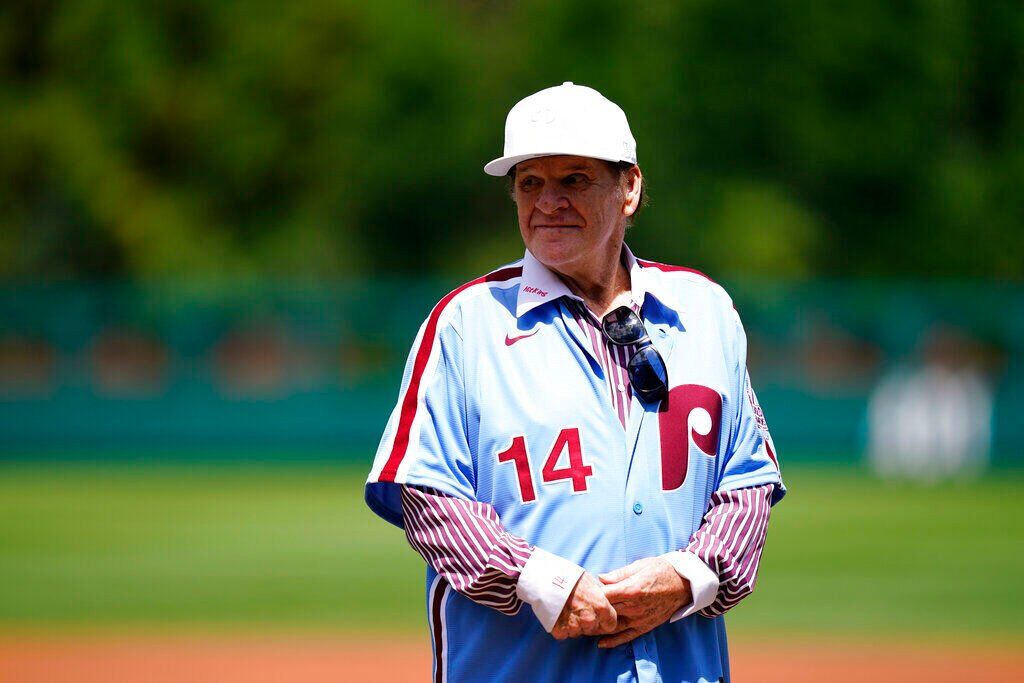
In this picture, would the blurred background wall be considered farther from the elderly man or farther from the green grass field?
the elderly man

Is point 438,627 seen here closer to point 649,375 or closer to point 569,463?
point 569,463

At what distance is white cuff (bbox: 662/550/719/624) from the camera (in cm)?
302

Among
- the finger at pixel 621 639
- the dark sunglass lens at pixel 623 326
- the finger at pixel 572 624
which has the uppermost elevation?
the dark sunglass lens at pixel 623 326

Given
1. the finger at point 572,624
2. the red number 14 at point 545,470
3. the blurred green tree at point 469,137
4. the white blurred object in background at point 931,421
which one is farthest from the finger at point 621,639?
the blurred green tree at point 469,137

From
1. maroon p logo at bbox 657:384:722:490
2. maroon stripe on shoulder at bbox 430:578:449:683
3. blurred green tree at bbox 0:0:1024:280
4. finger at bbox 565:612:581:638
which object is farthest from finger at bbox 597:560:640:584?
blurred green tree at bbox 0:0:1024:280

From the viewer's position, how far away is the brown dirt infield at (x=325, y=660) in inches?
315

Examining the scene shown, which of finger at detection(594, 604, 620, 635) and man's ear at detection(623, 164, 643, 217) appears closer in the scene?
finger at detection(594, 604, 620, 635)

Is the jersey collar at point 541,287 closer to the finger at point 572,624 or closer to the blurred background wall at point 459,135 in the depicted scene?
the finger at point 572,624

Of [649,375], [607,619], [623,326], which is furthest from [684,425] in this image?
[607,619]

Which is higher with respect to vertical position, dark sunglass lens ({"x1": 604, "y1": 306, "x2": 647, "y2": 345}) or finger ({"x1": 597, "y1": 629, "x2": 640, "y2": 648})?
dark sunglass lens ({"x1": 604, "y1": 306, "x2": 647, "y2": 345})

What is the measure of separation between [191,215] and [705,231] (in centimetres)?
1250

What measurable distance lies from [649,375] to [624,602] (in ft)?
1.77

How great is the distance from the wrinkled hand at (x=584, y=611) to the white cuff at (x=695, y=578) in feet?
0.62

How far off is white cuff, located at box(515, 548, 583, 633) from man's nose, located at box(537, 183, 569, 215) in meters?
0.83
